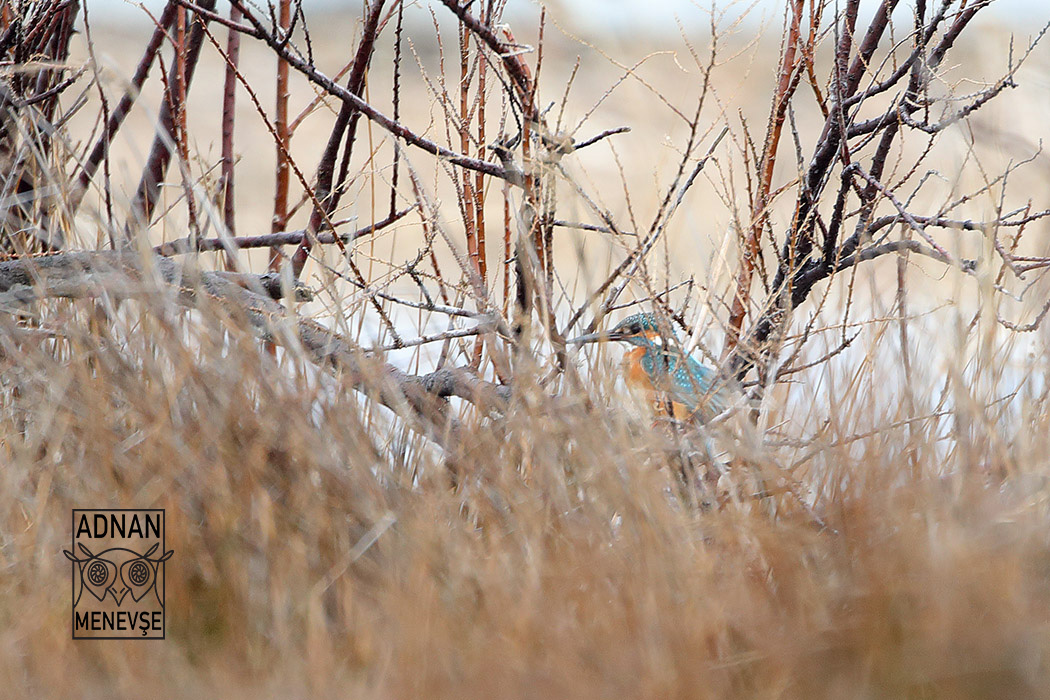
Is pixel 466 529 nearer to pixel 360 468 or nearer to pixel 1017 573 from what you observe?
pixel 360 468

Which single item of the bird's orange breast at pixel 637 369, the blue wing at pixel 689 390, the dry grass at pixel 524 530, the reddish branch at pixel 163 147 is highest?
the reddish branch at pixel 163 147

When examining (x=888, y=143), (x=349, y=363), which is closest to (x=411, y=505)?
(x=349, y=363)

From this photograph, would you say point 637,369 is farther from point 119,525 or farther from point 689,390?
point 119,525

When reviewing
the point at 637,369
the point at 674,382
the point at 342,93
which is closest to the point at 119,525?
the point at 342,93

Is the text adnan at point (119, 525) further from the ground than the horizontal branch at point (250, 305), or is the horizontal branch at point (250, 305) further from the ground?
the horizontal branch at point (250, 305)

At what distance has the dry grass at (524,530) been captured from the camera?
38.6 inches

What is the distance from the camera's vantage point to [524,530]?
116 cm

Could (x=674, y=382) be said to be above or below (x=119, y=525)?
above

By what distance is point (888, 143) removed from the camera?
1.79 m

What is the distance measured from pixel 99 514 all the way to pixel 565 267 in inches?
377

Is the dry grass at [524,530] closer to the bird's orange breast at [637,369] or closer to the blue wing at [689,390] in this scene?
the blue wing at [689,390]

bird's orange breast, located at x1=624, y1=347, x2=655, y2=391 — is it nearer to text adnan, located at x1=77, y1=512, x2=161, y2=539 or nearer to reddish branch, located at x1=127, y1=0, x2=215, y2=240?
text adnan, located at x1=77, y1=512, x2=161, y2=539

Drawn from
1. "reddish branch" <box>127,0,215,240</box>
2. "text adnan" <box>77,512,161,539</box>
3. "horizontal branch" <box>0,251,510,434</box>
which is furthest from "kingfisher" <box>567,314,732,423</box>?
"reddish branch" <box>127,0,215,240</box>

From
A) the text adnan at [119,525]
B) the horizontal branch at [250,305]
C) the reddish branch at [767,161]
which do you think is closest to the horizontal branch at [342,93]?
the horizontal branch at [250,305]
